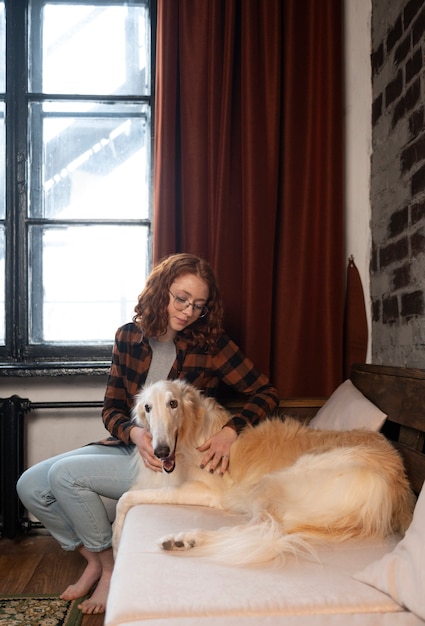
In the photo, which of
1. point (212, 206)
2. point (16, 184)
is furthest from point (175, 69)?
point (16, 184)

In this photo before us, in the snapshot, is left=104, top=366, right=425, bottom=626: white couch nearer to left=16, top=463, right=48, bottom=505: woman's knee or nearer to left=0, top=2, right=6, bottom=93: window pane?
left=16, top=463, right=48, bottom=505: woman's knee

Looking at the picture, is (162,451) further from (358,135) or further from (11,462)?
(358,135)

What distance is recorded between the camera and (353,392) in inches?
98.8

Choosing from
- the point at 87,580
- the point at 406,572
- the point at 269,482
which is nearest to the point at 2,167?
the point at 87,580

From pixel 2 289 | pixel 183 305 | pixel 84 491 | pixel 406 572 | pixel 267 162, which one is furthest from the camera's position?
pixel 2 289

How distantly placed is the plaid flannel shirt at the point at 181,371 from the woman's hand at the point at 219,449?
0.20 metres

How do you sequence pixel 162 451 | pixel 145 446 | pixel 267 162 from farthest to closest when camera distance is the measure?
1. pixel 267 162
2. pixel 145 446
3. pixel 162 451

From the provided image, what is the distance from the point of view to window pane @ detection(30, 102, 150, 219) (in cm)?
332

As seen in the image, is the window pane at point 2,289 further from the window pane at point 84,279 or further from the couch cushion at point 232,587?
the couch cushion at point 232,587

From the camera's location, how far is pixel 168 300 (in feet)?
8.29

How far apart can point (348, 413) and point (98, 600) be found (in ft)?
3.69

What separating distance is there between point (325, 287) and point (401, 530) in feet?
4.60

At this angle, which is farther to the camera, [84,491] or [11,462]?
[11,462]

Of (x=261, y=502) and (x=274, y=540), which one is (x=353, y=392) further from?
(x=274, y=540)
